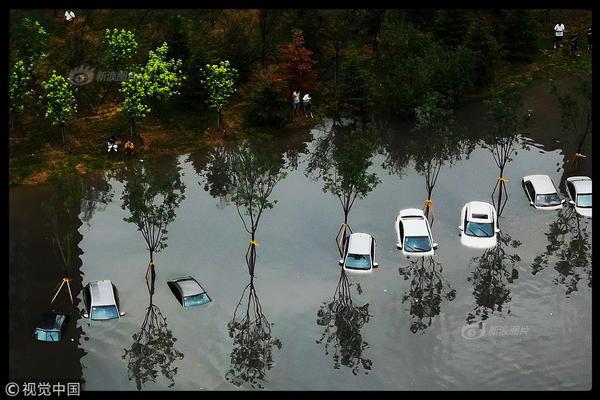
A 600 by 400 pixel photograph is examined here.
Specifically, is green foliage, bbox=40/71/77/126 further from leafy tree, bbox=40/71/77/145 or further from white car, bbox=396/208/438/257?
white car, bbox=396/208/438/257

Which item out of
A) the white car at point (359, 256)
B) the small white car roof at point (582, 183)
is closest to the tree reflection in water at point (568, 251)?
the small white car roof at point (582, 183)

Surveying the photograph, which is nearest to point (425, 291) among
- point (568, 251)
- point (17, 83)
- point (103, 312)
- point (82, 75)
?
point (568, 251)

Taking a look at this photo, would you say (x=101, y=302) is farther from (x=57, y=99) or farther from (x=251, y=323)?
(x=57, y=99)

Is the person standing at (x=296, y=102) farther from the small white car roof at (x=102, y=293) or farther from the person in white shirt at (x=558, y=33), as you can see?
the person in white shirt at (x=558, y=33)

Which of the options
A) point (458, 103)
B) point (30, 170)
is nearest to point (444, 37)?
point (458, 103)

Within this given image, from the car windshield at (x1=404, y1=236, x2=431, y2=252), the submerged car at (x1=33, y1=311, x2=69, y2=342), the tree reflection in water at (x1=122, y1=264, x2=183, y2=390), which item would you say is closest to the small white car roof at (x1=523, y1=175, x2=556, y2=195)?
the car windshield at (x1=404, y1=236, x2=431, y2=252)

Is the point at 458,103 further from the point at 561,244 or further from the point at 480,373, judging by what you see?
the point at 480,373
